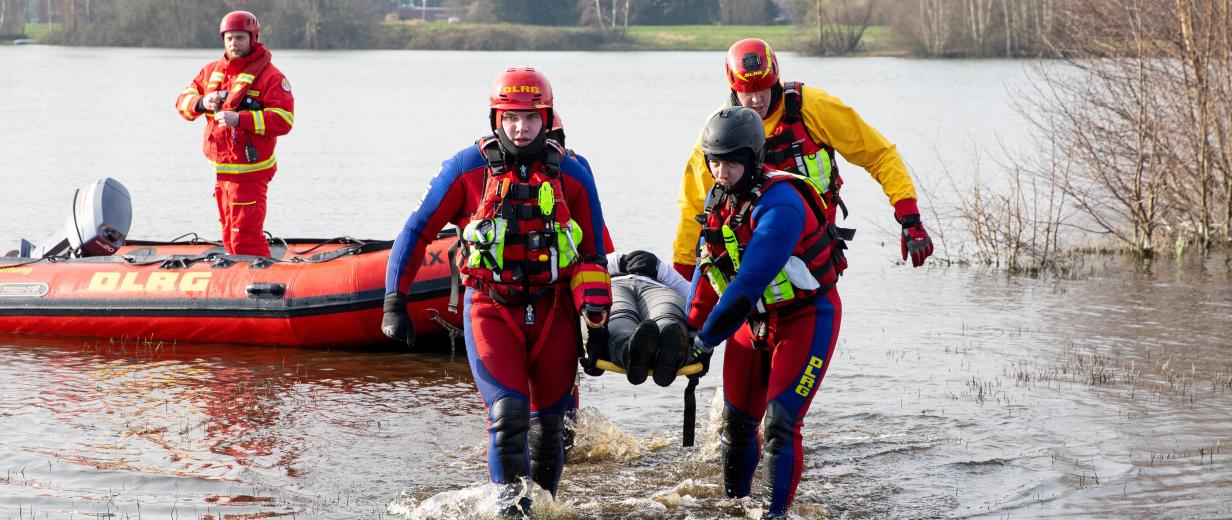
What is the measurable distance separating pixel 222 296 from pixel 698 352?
4801 mm

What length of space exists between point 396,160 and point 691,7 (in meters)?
49.7

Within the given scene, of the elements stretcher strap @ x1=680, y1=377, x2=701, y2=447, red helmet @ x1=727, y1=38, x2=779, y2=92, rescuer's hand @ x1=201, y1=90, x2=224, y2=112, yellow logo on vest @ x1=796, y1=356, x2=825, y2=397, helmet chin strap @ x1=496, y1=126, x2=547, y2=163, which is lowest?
stretcher strap @ x1=680, y1=377, x2=701, y2=447

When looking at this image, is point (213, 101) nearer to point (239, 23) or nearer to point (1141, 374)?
point (239, 23)

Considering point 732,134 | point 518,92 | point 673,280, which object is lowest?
point 673,280

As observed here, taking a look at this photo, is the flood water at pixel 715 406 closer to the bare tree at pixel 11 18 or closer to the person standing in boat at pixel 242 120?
the person standing in boat at pixel 242 120

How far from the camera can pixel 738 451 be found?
5.43 m

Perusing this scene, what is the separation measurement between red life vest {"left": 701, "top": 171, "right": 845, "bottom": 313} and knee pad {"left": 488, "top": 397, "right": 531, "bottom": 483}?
2.86 feet

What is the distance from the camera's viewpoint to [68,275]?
30.6 feet

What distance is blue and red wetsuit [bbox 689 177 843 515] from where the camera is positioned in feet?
15.8

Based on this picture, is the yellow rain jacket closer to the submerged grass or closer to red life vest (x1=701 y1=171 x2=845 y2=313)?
red life vest (x1=701 y1=171 x2=845 y2=313)

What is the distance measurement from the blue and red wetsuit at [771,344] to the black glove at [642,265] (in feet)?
3.25

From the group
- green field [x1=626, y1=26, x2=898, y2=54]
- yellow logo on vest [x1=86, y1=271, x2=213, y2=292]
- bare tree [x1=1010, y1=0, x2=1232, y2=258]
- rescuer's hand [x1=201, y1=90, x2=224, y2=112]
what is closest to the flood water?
Result: yellow logo on vest [x1=86, y1=271, x2=213, y2=292]

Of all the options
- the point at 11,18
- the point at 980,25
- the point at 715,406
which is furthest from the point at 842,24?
the point at 715,406

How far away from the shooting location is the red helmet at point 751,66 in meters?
5.76
